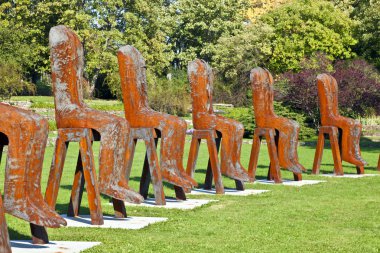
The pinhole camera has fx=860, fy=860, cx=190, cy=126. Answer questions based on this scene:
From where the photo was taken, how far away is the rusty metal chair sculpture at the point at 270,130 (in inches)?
774

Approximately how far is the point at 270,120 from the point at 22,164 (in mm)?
11271

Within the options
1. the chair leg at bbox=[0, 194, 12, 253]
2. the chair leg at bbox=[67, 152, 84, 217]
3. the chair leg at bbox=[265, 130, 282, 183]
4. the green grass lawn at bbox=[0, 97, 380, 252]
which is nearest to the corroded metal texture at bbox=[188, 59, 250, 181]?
the green grass lawn at bbox=[0, 97, 380, 252]

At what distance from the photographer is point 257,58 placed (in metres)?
60.1

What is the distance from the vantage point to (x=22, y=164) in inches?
363

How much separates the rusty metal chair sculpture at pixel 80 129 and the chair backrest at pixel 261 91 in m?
7.74

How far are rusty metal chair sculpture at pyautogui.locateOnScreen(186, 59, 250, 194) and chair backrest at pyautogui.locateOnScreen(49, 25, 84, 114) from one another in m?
5.12

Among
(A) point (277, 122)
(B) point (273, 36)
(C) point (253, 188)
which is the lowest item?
(C) point (253, 188)

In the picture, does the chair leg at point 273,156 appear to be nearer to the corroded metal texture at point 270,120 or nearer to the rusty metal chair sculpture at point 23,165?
the corroded metal texture at point 270,120

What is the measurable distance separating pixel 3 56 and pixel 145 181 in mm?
37591

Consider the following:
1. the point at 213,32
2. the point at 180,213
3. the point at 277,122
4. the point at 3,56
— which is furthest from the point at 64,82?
the point at 213,32

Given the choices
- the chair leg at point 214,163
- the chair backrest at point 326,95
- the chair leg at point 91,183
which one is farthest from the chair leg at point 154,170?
the chair backrest at point 326,95

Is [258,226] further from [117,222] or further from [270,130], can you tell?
[270,130]

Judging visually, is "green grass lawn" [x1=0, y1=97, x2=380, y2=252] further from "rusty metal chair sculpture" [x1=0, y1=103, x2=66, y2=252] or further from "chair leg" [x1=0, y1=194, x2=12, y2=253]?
"chair leg" [x1=0, y1=194, x2=12, y2=253]

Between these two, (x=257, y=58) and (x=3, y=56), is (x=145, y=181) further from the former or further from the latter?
(x=257, y=58)
